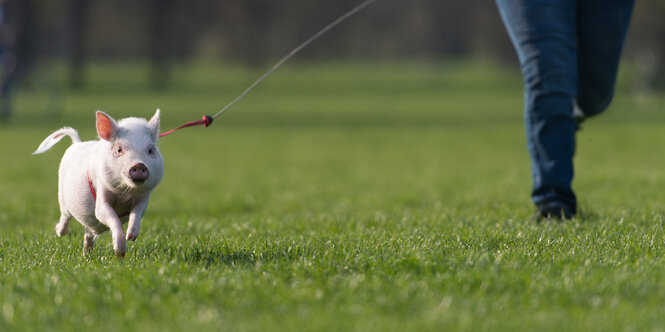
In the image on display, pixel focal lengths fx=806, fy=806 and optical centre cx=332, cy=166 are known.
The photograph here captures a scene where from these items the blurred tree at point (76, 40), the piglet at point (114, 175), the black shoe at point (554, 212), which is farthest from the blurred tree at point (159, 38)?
the piglet at point (114, 175)

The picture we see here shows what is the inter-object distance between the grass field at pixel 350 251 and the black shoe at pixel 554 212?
13 centimetres

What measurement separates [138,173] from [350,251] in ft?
3.91

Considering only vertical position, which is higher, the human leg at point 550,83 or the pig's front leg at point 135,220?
the human leg at point 550,83

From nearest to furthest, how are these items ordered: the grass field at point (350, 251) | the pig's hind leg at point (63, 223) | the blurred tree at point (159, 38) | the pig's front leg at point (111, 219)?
the grass field at point (350, 251) → the pig's front leg at point (111, 219) → the pig's hind leg at point (63, 223) → the blurred tree at point (159, 38)

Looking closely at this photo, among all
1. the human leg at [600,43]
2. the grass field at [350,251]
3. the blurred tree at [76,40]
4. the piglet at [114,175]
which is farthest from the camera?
the blurred tree at [76,40]

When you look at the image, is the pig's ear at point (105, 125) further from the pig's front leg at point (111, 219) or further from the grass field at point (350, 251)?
the grass field at point (350, 251)

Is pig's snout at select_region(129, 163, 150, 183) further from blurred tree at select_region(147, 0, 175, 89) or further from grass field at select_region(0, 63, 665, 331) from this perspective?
blurred tree at select_region(147, 0, 175, 89)

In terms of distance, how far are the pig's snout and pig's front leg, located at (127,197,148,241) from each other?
320 mm

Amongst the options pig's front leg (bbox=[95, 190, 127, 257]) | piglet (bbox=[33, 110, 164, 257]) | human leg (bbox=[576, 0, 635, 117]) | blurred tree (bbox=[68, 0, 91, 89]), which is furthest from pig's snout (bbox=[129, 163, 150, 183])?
blurred tree (bbox=[68, 0, 91, 89])

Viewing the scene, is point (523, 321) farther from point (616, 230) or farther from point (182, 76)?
point (182, 76)

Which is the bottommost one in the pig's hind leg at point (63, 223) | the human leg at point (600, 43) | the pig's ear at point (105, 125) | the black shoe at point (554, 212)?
the black shoe at point (554, 212)

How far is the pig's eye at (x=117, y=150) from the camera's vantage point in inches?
157

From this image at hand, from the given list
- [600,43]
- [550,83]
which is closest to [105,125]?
[550,83]

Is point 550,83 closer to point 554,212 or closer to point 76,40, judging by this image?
point 554,212
